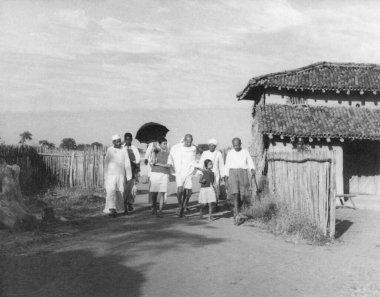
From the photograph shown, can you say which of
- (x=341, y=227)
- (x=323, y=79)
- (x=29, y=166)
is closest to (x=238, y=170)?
(x=341, y=227)

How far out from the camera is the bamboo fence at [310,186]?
31.3 feet

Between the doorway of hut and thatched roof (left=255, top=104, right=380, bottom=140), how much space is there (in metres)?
1.04

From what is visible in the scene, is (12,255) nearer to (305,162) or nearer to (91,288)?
(91,288)

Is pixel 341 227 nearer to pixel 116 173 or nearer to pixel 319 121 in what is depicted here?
pixel 116 173

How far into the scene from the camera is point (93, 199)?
48.4 feet

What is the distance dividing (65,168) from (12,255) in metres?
11.4

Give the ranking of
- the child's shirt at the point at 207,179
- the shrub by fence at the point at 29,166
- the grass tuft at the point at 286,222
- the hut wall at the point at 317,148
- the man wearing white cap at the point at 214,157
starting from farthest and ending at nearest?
1. the hut wall at the point at 317,148
2. the shrub by fence at the point at 29,166
3. the man wearing white cap at the point at 214,157
4. the child's shirt at the point at 207,179
5. the grass tuft at the point at 286,222

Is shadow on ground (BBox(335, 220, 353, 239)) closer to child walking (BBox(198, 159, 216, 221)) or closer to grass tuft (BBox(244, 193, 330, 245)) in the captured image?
grass tuft (BBox(244, 193, 330, 245))

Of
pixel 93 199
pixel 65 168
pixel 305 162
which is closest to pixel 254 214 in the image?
pixel 305 162

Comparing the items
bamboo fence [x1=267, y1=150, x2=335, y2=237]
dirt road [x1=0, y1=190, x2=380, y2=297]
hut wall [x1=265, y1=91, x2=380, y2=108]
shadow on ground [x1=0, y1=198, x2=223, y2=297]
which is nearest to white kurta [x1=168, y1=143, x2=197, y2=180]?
shadow on ground [x1=0, y1=198, x2=223, y2=297]

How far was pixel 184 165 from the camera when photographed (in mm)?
11719

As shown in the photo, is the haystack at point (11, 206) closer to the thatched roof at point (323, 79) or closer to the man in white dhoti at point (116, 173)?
the man in white dhoti at point (116, 173)

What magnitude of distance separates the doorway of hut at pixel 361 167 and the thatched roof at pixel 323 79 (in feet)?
7.10

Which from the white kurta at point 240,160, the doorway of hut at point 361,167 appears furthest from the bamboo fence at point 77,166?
the doorway of hut at point 361,167
